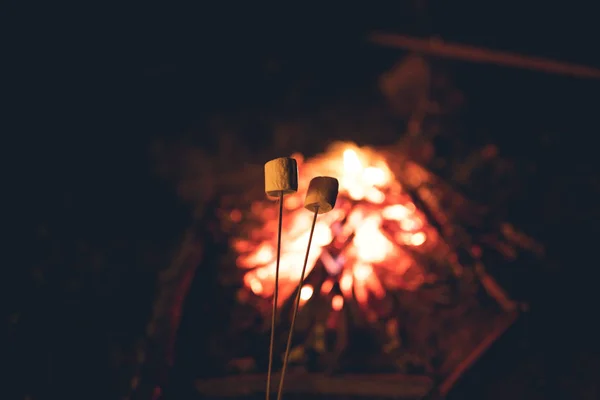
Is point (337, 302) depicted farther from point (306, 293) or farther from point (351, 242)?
point (351, 242)

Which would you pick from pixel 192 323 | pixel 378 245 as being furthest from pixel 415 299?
pixel 192 323

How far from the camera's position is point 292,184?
171cm

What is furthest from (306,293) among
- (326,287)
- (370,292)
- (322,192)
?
(322,192)

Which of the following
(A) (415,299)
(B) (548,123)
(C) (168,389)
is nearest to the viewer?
(C) (168,389)

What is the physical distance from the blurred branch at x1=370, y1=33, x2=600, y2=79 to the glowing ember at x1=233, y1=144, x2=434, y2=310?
3.64 feet

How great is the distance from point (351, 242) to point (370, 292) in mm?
263

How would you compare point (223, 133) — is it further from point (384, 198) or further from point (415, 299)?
point (415, 299)

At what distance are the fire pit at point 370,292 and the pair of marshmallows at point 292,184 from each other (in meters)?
0.70

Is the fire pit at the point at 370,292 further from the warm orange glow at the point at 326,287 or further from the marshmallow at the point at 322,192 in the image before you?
the marshmallow at the point at 322,192

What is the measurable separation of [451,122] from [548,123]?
67 cm

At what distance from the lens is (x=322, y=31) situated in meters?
4.56

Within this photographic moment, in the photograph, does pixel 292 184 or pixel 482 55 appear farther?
pixel 482 55

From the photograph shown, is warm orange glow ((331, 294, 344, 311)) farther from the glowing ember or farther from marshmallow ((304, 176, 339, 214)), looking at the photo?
marshmallow ((304, 176, 339, 214))

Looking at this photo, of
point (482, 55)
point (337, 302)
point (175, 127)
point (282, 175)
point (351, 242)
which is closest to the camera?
point (282, 175)
